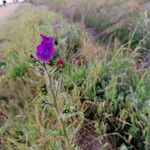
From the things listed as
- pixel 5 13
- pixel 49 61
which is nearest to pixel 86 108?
pixel 49 61

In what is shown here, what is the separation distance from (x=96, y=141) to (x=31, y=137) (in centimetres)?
54

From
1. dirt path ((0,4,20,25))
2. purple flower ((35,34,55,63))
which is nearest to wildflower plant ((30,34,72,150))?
purple flower ((35,34,55,63))

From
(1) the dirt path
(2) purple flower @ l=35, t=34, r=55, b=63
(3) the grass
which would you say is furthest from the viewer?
(1) the dirt path

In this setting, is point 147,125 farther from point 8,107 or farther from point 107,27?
point 107,27

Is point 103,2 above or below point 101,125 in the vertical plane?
below

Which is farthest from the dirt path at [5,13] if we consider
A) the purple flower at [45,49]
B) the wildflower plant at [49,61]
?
the purple flower at [45,49]

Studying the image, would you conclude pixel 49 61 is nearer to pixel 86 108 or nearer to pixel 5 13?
pixel 86 108

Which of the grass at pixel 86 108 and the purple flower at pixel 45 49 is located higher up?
the purple flower at pixel 45 49

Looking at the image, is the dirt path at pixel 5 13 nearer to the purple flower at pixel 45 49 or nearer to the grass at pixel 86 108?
the grass at pixel 86 108

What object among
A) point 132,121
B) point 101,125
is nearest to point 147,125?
point 132,121

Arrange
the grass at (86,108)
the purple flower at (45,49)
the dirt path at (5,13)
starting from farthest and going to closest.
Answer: the dirt path at (5,13), the grass at (86,108), the purple flower at (45,49)

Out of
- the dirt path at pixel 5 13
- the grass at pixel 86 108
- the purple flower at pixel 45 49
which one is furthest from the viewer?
the dirt path at pixel 5 13

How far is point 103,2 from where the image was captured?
28.3 feet

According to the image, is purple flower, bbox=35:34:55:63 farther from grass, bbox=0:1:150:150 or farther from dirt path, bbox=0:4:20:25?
dirt path, bbox=0:4:20:25
